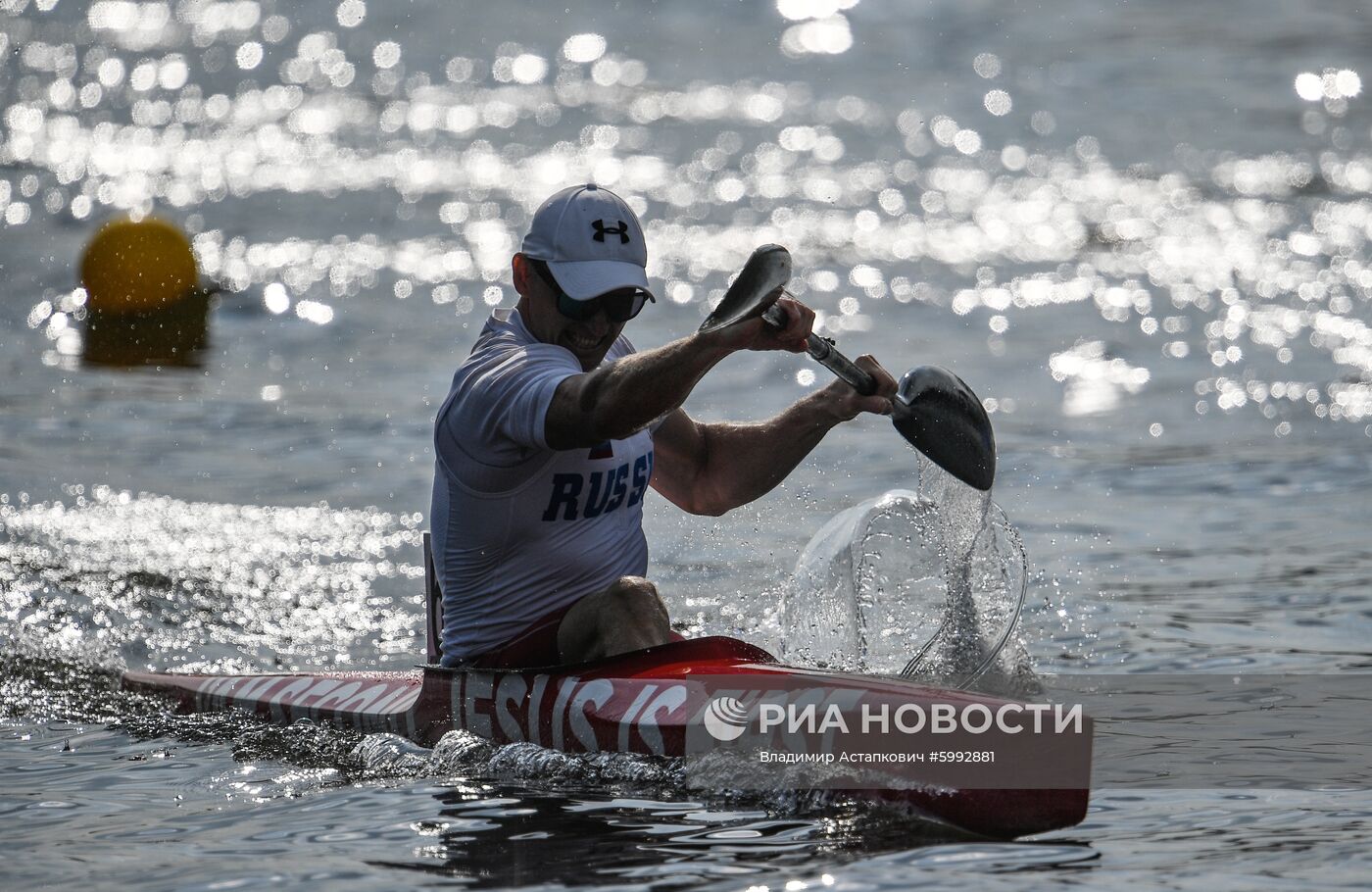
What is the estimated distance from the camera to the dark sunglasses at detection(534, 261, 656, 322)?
455cm

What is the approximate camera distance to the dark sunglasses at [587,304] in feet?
14.9

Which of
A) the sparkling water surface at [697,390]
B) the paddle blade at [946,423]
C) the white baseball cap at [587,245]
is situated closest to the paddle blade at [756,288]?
the white baseball cap at [587,245]

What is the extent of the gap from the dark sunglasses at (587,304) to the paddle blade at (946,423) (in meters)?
0.80

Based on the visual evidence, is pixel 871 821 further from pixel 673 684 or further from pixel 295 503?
pixel 295 503

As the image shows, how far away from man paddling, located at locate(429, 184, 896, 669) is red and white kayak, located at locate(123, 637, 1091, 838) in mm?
119

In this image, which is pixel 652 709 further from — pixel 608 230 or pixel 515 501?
pixel 608 230

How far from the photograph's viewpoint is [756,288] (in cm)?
411

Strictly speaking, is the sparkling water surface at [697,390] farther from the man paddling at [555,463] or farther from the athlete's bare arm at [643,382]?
the athlete's bare arm at [643,382]

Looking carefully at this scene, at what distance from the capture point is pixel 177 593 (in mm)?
7621

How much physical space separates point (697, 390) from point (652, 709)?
7.45m

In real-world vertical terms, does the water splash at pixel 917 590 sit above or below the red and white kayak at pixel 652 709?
above

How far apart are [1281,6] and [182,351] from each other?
23.5 m

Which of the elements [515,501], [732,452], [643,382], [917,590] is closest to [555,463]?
[515,501]

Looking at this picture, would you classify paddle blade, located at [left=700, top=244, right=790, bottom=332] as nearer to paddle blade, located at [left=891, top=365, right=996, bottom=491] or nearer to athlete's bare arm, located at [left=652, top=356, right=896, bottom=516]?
paddle blade, located at [left=891, top=365, right=996, bottom=491]
